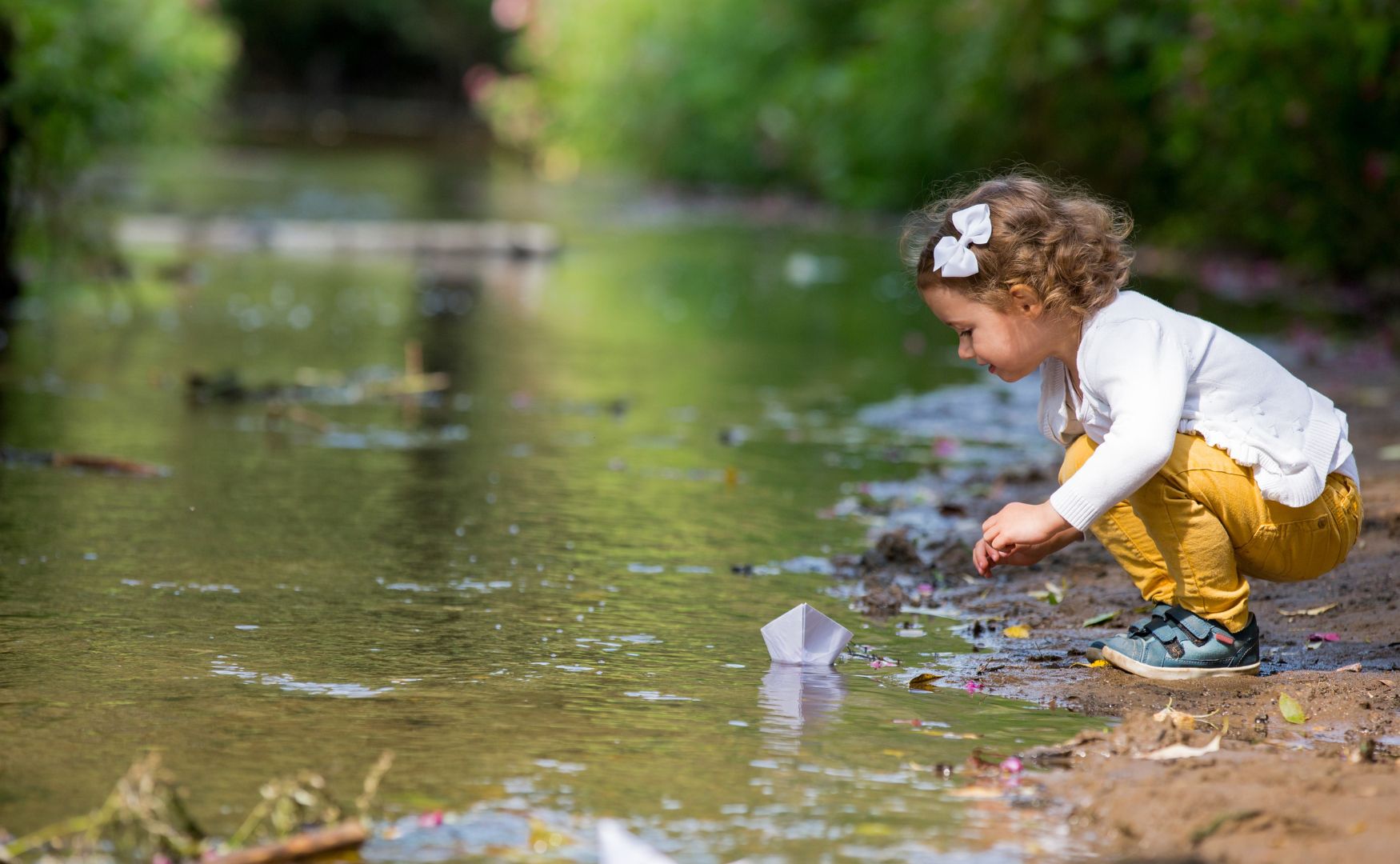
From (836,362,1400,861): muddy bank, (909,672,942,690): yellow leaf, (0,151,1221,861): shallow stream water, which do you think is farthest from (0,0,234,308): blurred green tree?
(909,672,942,690): yellow leaf

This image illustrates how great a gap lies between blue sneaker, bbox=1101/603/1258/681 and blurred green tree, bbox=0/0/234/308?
588 centimetres

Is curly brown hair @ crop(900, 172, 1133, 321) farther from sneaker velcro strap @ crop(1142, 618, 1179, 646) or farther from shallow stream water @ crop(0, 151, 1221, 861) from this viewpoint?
shallow stream water @ crop(0, 151, 1221, 861)

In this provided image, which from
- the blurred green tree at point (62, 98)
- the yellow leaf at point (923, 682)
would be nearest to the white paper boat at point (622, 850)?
the yellow leaf at point (923, 682)


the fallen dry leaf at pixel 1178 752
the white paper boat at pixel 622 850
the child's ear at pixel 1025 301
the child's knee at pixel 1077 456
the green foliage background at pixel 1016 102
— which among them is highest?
the green foliage background at pixel 1016 102

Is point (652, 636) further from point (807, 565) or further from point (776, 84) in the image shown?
point (776, 84)

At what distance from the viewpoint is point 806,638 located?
3271 millimetres

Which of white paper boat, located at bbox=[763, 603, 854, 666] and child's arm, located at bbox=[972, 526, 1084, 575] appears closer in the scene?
child's arm, located at bbox=[972, 526, 1084, 575]

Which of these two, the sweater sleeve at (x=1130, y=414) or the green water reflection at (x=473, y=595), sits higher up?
the sweater sleeve at (x=1130, y=414)

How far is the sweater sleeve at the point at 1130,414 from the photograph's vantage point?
3043mm

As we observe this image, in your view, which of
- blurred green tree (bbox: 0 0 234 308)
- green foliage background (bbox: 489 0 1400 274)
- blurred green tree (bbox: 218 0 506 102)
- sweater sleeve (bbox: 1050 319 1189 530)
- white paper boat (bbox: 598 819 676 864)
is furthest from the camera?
blurred green tree (bbox: 218 0 506 102)

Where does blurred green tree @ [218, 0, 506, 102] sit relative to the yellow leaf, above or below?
above

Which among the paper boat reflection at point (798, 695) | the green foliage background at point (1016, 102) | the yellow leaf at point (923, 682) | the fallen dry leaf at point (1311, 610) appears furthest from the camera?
the green foliage background at point (1016, 102)

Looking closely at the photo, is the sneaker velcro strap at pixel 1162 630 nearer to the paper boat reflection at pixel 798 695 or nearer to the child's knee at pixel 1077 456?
the child's knee at pixel 1077 456

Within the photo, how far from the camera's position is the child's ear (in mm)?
3229
